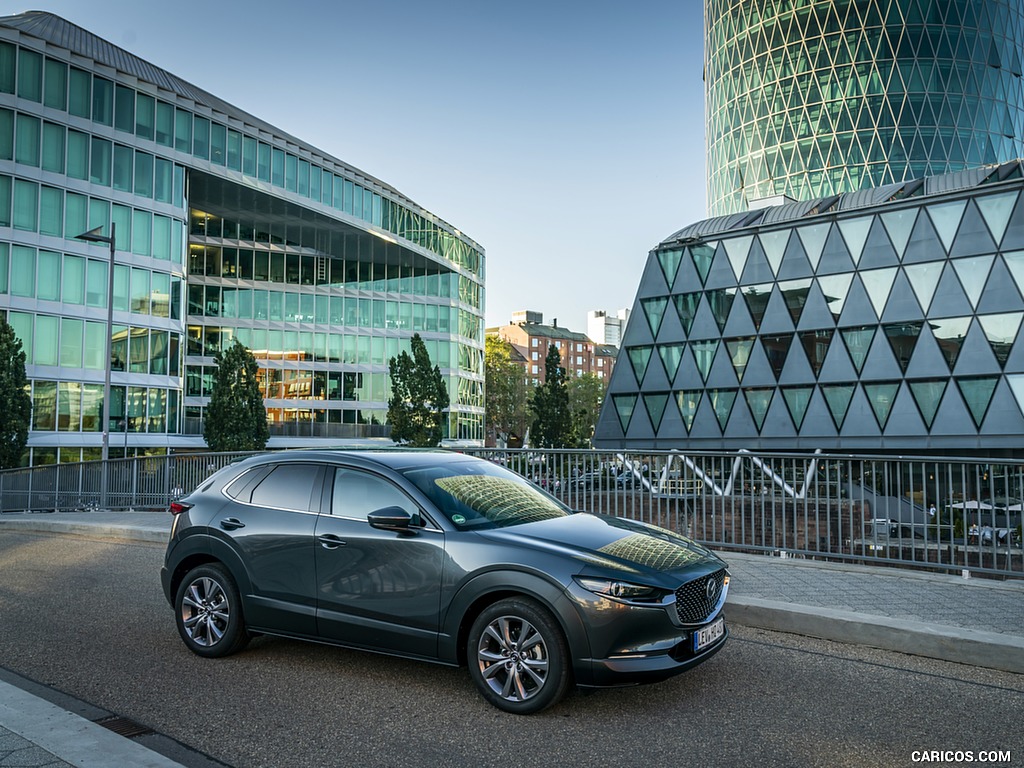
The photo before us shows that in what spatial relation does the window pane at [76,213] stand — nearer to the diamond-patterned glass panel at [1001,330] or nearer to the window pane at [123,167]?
the window pane at [123,167]

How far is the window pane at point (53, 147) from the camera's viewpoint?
3862 cm

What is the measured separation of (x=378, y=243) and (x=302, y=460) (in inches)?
2202

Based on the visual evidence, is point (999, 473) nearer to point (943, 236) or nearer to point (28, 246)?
point (943, 236)

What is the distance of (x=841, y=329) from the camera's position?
121ft

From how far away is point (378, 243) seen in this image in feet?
199

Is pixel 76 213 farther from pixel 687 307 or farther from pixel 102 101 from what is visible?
pixel 687 307

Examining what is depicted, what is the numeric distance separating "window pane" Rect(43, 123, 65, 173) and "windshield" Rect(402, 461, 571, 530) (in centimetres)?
3989

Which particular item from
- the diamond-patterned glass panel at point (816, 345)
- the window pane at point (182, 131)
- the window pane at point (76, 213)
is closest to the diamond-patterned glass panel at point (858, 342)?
the diamond-patterned glass panel at point (816, 345)

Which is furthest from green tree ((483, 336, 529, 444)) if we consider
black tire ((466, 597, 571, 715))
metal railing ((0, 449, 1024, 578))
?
black tire ((466, 597, 571, 715))

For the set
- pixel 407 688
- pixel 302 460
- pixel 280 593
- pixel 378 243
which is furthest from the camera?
pixel 378 243

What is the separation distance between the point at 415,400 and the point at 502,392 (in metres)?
67.1

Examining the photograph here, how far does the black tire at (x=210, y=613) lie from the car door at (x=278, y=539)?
138mm

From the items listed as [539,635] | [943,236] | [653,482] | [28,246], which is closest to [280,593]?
[539,635]

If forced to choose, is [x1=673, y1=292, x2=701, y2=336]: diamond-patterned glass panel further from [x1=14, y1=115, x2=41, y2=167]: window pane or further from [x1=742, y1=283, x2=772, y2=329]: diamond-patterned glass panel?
[x1=14, y1=115, x2=41, y2=167]: window pane
